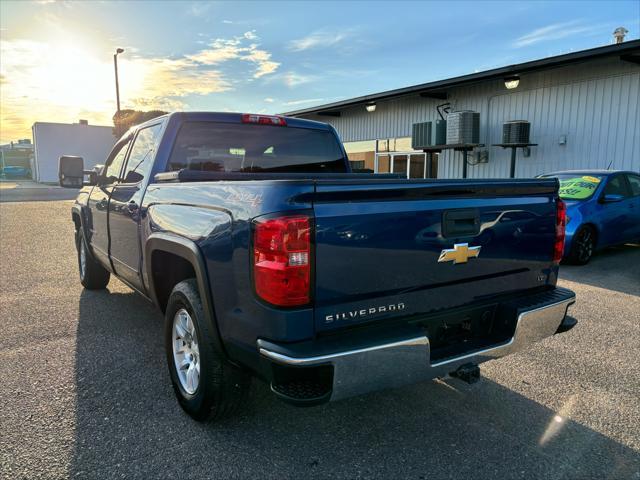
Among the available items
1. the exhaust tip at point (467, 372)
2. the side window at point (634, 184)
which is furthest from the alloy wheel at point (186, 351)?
the side window at point (634, 184)

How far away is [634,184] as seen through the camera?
8586mm

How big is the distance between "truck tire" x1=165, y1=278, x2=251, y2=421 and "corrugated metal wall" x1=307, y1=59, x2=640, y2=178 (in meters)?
→ 11.6

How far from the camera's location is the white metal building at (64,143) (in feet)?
159

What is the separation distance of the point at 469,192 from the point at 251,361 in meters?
1.49

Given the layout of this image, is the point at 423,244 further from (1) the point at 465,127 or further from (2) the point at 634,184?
(1) the point at 465,127

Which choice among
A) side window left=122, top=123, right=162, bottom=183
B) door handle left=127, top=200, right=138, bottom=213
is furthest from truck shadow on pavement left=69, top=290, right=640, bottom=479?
side window left=122, top=123, right=162, bottom=183

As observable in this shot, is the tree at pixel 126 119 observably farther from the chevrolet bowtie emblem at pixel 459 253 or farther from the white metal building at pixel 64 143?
the chevrolet bowtie emblem at pixel 459 253

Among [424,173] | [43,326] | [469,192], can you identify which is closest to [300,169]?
[469,192]

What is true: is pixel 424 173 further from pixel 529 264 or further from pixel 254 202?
pixel 254 202

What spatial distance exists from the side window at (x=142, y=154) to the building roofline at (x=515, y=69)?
399 inches

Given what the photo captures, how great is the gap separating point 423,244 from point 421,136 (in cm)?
1352

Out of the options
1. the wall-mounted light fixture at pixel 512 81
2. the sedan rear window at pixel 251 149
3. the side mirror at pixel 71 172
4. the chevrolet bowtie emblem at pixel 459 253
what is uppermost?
the wall-mounted light fixture at pixel 512 81

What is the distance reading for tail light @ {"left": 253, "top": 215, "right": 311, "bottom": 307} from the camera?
212cm

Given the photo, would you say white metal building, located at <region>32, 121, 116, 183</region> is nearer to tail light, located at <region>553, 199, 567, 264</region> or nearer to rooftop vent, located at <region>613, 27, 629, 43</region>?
rooftop vent, located at <region>613, 27, 629, 43</region>
